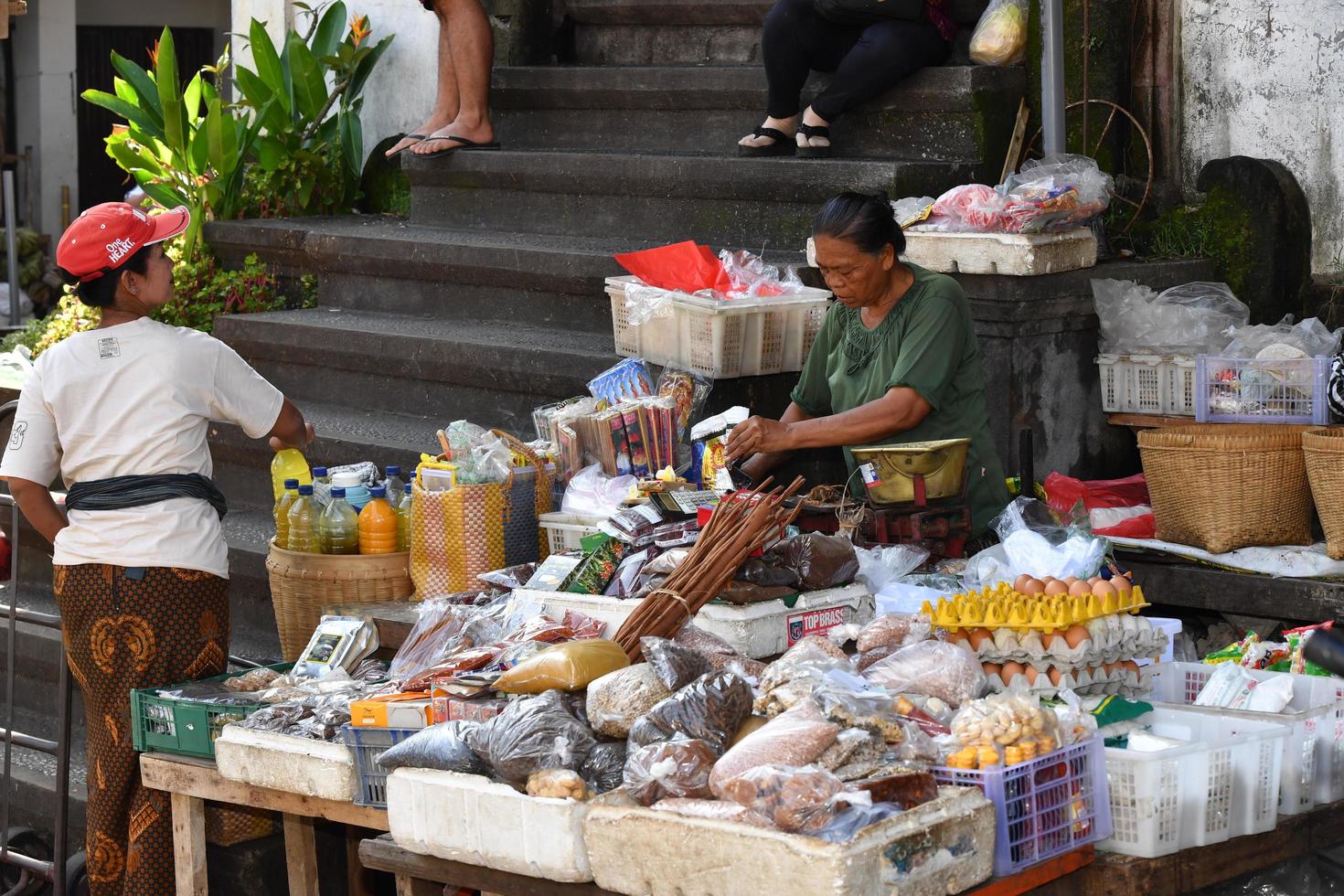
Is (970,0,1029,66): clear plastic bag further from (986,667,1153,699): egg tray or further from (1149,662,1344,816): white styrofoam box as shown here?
(1149,662,1344,816): white styrofoam box

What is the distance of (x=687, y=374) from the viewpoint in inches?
222

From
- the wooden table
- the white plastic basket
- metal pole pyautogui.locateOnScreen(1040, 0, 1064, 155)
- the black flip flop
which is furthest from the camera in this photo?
the black flip flop

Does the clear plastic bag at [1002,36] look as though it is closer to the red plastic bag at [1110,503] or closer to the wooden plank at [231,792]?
the red plastic bag at [1110,503]

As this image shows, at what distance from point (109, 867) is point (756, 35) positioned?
4948 mm

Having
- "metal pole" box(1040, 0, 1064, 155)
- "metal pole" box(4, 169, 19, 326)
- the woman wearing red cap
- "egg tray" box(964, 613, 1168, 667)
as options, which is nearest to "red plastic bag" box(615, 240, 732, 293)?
"metal pole" box(1040, 0, 1064, 155)

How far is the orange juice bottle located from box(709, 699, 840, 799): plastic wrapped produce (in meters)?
2.26

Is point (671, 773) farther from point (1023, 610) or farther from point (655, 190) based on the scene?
point (655, 190)

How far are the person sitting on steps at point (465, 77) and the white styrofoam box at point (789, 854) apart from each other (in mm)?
5213

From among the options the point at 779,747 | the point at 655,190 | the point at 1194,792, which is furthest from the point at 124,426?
the point at 655,190

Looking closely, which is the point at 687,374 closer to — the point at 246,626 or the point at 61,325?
the point at 246,626

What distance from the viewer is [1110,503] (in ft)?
20.4

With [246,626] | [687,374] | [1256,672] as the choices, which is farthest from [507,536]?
[1256,672]

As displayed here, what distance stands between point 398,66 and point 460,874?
21.4ft

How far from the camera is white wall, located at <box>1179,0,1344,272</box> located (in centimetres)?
658
